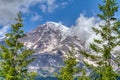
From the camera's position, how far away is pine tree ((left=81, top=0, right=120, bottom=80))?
3697 cm

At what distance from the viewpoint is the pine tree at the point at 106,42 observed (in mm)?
36969

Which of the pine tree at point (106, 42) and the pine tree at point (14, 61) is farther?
the pine tree at point (14, 61)

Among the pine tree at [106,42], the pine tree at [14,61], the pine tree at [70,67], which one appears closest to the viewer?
the pine tree at [106,42]

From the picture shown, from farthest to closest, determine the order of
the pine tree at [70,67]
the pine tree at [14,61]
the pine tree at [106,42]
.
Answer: the pine tree at [70,67] → the pine tree at [14,61] → the pine tree at [106,42]

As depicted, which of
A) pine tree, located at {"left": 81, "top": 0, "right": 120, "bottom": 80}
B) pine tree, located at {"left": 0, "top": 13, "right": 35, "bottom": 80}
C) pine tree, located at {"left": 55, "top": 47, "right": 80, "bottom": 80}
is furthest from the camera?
pine tree, located at {"left": 55, "top": 47, "right": 80, "bottom": 80}

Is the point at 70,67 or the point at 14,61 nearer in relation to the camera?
the point at 14,61

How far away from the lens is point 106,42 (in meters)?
39.2

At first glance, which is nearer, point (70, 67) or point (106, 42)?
point (106, 42)

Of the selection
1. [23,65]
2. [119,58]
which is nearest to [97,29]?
[119,58]

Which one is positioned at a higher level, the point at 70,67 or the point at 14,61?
the point at 70,67

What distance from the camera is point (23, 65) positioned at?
42.9 m

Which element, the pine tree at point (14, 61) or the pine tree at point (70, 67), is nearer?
the pine tree at point (14, 61)

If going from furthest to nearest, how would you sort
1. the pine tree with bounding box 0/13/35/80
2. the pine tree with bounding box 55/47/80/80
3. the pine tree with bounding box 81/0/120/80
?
the pine tree with bounding box 55/47/80/80 < the pine tree with bounding box 0/13/35/80 < the pine tree with bounding box 81/0/120/80

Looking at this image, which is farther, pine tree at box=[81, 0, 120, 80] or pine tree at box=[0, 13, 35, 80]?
pine tree at box=[0, 13, 35, 80]
